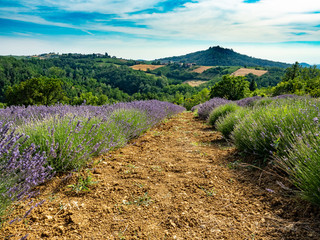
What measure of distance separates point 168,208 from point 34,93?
2971 centimetres

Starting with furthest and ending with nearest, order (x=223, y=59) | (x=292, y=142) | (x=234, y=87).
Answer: (x=223, y=59)
(x=234, y=87)
(x=292, y=142)

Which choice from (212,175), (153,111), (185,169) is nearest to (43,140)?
(185,169)

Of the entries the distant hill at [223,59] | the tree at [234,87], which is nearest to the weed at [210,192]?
the tree at [234,87]

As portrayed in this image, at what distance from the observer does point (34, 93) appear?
26.0 metres

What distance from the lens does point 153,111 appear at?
6.17 metres

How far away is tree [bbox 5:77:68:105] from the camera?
25922mm

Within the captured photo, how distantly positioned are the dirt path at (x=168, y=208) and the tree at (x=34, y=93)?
27.9 metres

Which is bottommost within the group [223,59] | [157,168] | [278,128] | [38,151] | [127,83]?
[157,168]

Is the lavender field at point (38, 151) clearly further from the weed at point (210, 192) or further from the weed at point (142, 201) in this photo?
the weed at point (210, 192)

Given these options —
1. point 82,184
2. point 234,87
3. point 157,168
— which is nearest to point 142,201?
point 82,184

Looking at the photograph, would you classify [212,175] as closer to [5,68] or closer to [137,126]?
[137,126]

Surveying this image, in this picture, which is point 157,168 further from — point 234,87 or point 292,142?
point 234,87

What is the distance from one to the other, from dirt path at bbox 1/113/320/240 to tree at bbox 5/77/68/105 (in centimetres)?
2792

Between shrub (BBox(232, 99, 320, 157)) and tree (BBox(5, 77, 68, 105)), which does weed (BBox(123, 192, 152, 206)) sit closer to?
shrub (BBox(232, 99, 320, 157))
